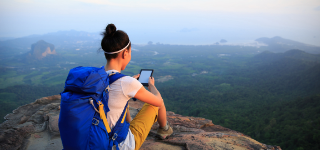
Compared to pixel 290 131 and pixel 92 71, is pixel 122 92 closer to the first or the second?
pixel 92 71

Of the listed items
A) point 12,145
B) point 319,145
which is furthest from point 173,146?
point 319,145

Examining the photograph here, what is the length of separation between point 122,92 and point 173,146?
1.88 m

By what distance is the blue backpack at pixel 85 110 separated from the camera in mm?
1691

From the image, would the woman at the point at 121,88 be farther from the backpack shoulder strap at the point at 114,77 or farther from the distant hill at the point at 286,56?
the distant hill at the point at 286,56

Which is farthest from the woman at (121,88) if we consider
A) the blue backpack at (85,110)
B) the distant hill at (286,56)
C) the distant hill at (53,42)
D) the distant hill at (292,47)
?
the distant hill at (53,42)

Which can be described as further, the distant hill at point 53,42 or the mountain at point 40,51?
the distant hill at point 53,42

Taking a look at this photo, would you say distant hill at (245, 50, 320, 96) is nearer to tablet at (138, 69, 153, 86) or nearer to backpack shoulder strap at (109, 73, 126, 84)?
tablet at (138, 69, 153, 86)

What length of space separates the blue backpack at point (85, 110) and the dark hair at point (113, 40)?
1.17 ft

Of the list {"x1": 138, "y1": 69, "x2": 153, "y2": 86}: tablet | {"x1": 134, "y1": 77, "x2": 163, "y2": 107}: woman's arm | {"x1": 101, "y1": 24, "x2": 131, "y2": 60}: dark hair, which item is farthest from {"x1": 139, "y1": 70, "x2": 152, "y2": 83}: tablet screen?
{"x1": 101, "y1": 24, "x2": 131, "y2": 60}: dark hair

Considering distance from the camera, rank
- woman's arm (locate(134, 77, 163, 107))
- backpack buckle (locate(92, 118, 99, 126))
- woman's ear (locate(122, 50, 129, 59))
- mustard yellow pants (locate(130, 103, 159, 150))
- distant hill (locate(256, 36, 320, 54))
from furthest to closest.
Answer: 1. distant hill (locate(256, 36, 320, 54))
2. mustard yellow pants (locate(130, 103, 159, 150))
3. woman's ear (locate(122, 50, 129, 59))
4. woman's arm (locate(134, 77, 163, 107))
5. backpack buckle (locate(92, 118, 99, 126))

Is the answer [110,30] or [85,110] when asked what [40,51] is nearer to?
[110,30]

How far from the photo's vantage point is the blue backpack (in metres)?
1.69

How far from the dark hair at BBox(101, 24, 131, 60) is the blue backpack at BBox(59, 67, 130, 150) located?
1.17 feet

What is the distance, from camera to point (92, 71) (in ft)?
6.01
